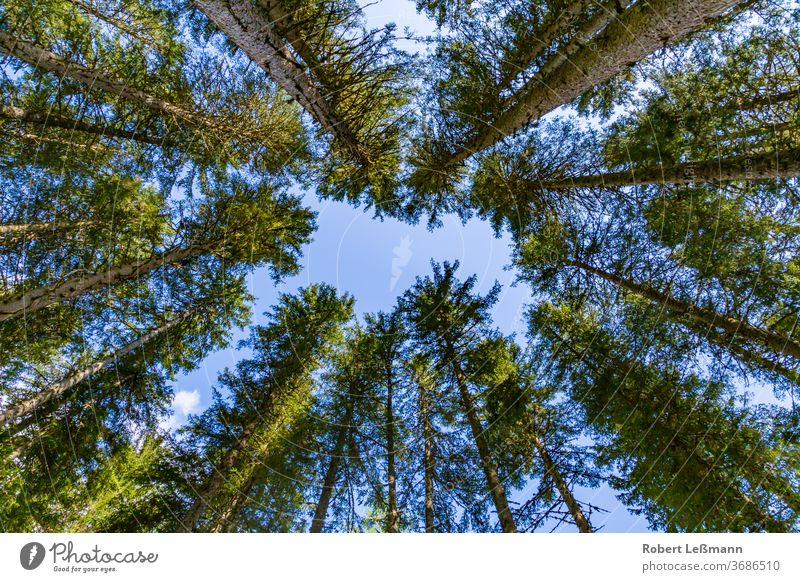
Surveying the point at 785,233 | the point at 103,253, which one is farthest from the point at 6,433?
the point at 785,233

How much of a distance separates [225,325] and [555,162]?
1064cm

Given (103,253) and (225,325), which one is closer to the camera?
(103,253)

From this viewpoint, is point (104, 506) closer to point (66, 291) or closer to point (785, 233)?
point (66, 291)

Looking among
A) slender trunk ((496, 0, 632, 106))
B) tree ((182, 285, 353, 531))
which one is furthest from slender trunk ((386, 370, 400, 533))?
slender trunk ((496, 0, 632, 106))

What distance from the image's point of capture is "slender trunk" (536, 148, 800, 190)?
4.82 m

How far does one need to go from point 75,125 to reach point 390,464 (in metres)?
10.9

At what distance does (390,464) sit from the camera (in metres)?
7.66

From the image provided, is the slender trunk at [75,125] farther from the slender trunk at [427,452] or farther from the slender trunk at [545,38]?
the slender trunk at [427,452]

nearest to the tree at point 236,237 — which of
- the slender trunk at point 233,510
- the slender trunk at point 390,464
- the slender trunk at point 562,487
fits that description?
the slender trunk at point 390,464

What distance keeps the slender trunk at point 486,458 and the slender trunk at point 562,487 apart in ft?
3.93

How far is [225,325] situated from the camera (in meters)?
10.2

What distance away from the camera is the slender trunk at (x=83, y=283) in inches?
211

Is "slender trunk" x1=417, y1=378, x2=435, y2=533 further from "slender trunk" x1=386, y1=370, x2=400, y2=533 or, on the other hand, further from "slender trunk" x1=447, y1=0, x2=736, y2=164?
"slender trunk" x1=447, y1=0, x2=736, y2=164

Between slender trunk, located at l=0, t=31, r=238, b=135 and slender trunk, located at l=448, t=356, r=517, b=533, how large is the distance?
8.22m
